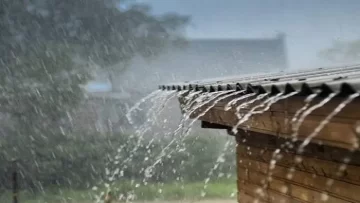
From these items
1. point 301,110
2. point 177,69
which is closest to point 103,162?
point 177,69

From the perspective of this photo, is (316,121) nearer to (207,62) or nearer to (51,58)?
(51,58)

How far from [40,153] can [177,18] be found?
2632mm

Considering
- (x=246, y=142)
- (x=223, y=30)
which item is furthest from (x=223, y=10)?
(x=246, y=142)

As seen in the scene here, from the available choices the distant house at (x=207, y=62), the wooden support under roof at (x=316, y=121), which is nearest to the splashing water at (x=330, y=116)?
the wooden support under roof at (x=316, y=121)

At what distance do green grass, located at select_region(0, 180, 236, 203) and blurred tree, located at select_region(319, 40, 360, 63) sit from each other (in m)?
2.41

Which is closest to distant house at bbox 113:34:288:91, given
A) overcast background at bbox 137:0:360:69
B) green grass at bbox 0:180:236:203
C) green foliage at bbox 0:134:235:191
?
overcast background at bbox 137:0:360:69

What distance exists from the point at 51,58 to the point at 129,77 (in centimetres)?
100

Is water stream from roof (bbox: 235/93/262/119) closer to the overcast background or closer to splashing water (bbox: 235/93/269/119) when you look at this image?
splashing water (bbox: 235/93/269/119)

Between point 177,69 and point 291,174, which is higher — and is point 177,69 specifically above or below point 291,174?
above

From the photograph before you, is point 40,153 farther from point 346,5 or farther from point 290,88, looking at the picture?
point 290,88

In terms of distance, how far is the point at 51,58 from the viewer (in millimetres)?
6395

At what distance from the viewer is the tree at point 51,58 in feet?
20.1

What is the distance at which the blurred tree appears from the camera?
6992 millimetres

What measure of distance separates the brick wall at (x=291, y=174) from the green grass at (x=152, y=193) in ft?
11.9
